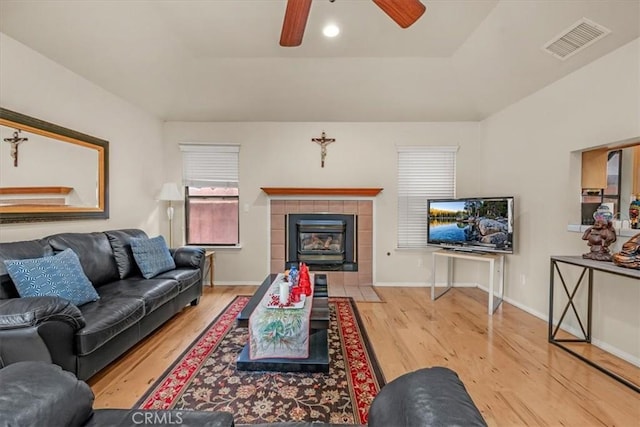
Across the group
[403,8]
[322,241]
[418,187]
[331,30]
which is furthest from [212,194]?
[403,8]

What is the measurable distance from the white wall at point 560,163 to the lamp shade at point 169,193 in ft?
15.4

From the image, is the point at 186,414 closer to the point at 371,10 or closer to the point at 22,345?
the point at 22,345

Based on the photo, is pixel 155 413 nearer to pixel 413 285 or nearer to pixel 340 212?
pixel 340 212

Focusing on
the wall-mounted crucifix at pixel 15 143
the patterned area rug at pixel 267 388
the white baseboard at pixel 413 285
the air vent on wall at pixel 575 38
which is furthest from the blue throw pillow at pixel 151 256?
the air vent on wall at pixel 575 38

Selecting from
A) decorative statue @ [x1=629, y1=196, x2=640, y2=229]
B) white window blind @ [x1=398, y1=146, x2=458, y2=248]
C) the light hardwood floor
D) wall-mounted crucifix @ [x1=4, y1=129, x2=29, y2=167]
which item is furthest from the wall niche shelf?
decorative statue @ [x1=629, y1=196, x2=640, y2=229]

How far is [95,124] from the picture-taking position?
363cm

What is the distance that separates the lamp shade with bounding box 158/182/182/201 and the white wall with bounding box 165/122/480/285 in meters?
0.45

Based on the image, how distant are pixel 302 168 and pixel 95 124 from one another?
9.00ft

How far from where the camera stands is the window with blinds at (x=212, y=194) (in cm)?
502

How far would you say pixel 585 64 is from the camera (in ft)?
9.73

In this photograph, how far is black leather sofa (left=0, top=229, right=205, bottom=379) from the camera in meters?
1.81

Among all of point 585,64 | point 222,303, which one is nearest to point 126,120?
point 222,303

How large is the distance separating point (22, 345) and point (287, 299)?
5.40 ft

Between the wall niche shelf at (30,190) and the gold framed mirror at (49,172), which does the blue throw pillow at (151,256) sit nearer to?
the gold framed mirror at (49,172)
